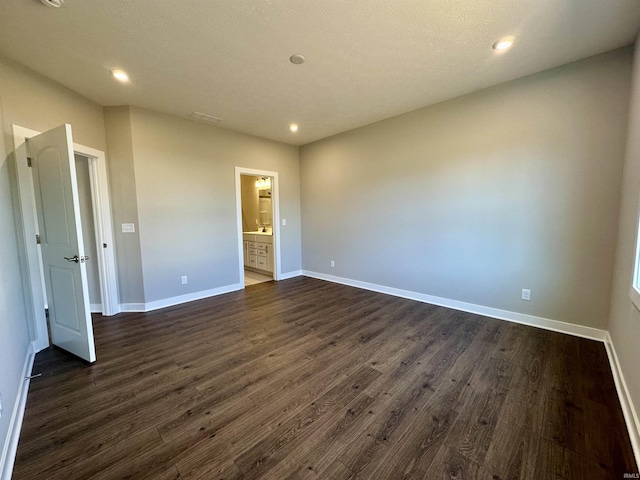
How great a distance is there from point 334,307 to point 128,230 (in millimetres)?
3116

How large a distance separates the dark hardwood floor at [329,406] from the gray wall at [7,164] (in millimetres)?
333

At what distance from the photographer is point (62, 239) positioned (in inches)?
95.0

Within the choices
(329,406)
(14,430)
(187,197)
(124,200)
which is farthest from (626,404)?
(124,200)

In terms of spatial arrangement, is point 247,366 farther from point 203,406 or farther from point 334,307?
point 334,307

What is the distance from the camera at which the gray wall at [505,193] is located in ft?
8.50

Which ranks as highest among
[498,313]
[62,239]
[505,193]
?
[505,193]

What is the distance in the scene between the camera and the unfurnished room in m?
1.61

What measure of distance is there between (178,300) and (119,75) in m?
2.98

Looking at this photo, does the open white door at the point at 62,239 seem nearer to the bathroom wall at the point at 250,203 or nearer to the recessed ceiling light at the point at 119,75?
the recessed ceiling light at the point at 119,75

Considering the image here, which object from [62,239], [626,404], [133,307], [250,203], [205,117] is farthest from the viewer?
[250,203]

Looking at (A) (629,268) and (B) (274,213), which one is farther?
(B) (274,213)

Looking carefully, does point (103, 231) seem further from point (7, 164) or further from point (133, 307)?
point (7, 164)

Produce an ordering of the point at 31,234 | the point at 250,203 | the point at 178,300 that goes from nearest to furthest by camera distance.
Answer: the point at 31,234
the point at 178,300
the point at 250,203

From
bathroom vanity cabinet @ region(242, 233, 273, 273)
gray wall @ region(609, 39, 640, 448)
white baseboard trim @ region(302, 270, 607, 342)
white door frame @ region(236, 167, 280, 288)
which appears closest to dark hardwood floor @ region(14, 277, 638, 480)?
white baseboard trim @ region(302, 270, 607, 342)
